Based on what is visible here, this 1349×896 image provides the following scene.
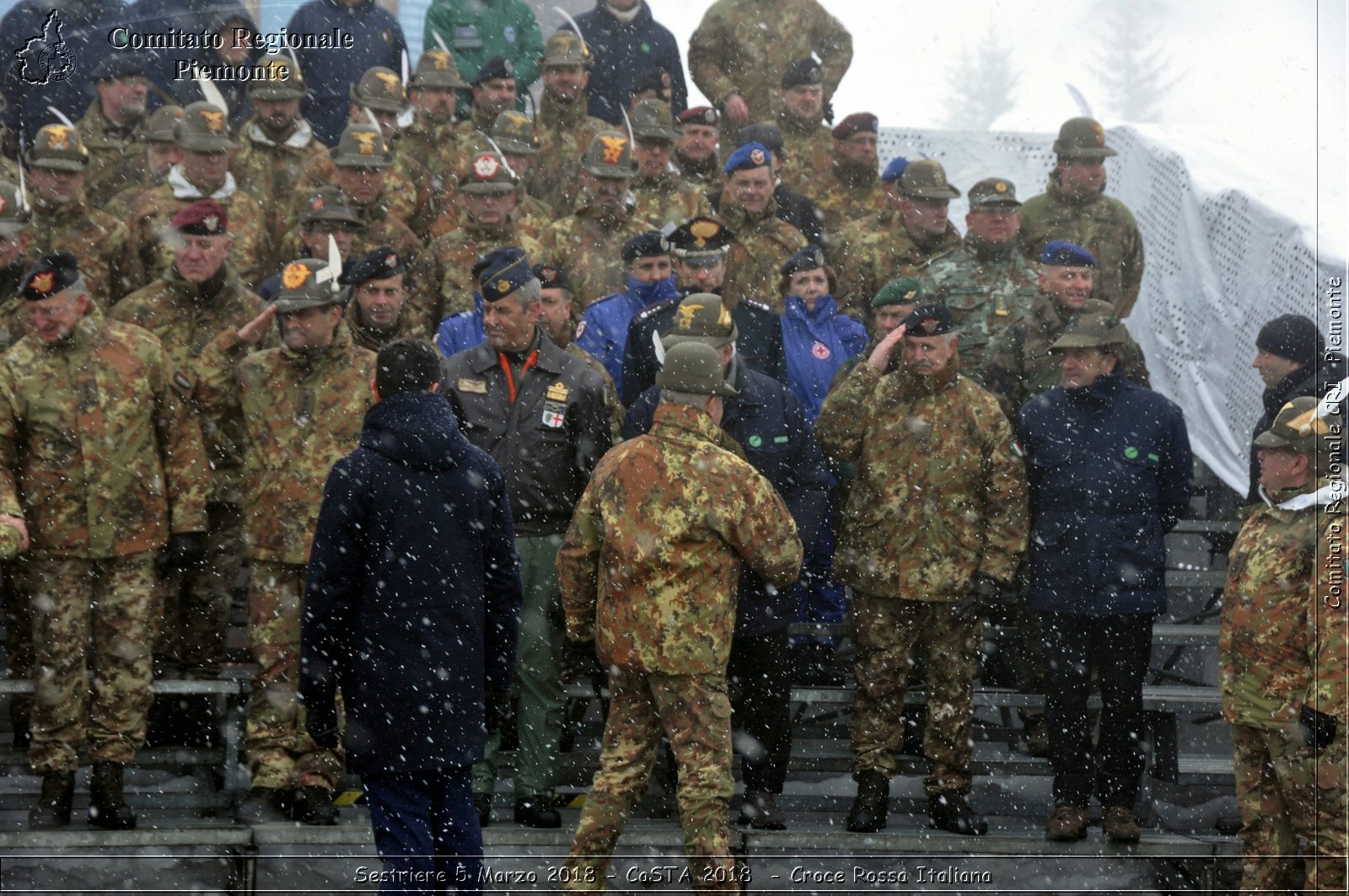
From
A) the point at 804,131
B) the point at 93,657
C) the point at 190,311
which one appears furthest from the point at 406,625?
the point at 804,131

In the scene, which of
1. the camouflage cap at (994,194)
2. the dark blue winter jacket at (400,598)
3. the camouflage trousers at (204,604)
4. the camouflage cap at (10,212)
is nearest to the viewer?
the dark blue winter jacket at (400,598)

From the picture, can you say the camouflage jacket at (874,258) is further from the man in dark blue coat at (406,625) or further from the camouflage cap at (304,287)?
the man in dark blue coat at (406,625)

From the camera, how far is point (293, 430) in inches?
274

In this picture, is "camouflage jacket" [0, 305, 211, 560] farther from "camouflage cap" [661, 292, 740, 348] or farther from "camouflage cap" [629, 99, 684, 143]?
"camouflage cap" [629, 99, 684, 143]

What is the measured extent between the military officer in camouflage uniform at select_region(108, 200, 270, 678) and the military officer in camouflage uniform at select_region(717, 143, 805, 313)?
2.66 metres

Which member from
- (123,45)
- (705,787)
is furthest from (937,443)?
(123,45)

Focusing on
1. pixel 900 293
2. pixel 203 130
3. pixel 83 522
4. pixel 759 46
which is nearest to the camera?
pixel 83 522

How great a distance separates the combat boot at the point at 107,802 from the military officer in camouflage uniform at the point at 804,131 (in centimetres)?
580

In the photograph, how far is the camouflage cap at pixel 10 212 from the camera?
8.05 metres

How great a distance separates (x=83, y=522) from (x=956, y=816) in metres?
4.05

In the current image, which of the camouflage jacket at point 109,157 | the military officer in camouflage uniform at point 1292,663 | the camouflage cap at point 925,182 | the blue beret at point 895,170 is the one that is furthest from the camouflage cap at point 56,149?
the military officer in camouflage uniform at point 1292,663

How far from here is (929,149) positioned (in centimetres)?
1186

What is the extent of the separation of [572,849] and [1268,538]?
3110 mm

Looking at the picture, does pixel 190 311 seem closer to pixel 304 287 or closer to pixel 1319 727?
pixel 304 287
